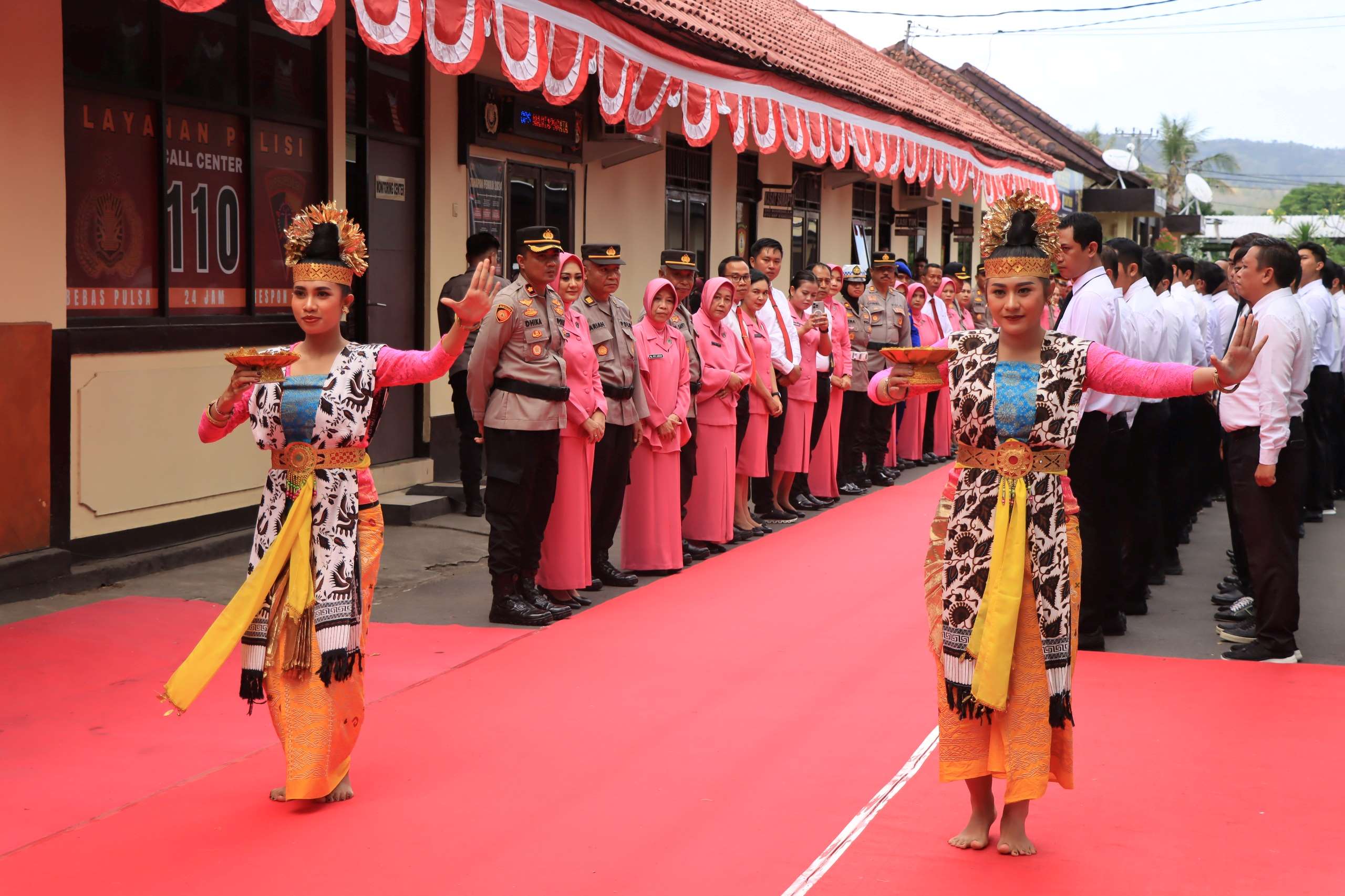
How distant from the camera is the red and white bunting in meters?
6.43

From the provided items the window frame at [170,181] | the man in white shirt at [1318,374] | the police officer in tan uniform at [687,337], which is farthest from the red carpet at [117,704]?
the man in white shirt at [1318,374]

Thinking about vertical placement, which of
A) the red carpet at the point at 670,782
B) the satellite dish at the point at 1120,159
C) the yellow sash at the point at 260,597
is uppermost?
the satellite dish at the point at 1120,159

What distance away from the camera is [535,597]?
24.0 feet

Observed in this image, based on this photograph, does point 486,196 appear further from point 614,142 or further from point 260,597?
point 260,597

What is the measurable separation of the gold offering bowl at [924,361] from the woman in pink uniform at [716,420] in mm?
4955

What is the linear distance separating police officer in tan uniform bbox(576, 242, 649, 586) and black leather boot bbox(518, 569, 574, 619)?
748mm

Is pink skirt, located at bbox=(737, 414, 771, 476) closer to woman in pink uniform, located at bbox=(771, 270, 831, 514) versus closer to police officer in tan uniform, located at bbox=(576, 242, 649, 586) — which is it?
woman in pink uniform, located at bbox=(771, 270, 831, 514)

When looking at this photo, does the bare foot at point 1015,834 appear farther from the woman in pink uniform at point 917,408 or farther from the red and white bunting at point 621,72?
the woman in pink uniform at point 917,408

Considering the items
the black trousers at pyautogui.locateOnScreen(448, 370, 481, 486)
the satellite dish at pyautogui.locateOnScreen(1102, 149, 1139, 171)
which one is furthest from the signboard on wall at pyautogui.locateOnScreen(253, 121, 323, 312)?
the satellite dish at pyautogui.locateOnScreen(1102, 149, 1139, 171)

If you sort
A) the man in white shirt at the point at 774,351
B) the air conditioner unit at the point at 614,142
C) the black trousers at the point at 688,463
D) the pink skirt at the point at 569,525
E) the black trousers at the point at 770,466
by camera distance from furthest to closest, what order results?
1. the air conditioner unit at the point at 614,142
2. the black trousers at the point at 770,466
3. the man in white shirt at the point at 774,351
4. the black trousers at the point at 688,463
5. the pink skirt at the point at 569,525

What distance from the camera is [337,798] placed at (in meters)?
4.55

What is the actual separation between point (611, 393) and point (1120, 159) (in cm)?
3290

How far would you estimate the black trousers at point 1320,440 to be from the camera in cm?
1036

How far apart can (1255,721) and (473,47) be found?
4861mm
